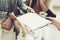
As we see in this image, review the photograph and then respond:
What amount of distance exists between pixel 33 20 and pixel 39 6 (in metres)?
0.17

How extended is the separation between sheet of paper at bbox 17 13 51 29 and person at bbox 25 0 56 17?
0.24 ft

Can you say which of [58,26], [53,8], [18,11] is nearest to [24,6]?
[18,11]

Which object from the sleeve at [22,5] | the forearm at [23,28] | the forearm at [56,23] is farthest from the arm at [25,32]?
the forearm at [56,23]

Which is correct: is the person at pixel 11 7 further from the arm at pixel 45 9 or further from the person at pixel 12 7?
the arm at pixel 45 9

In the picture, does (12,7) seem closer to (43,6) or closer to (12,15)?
(12,15)

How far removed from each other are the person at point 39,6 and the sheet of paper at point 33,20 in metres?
0.07

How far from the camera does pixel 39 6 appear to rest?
4.73 feet

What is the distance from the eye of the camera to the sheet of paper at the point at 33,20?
1.34m

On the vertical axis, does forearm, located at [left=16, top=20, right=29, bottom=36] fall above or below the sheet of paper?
below

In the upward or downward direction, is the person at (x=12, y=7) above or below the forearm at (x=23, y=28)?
above

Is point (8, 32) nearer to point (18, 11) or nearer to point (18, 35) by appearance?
point (18, 35)

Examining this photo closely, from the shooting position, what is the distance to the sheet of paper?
1345 millimetres

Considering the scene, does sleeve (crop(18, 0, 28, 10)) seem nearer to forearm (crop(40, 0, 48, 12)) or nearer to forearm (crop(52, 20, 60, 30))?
forearm (crop(40, 0, 48, 12))

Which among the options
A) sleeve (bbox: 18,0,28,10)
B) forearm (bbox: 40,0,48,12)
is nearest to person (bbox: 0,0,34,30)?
sleeve (bbox: 18,0,28,10)
